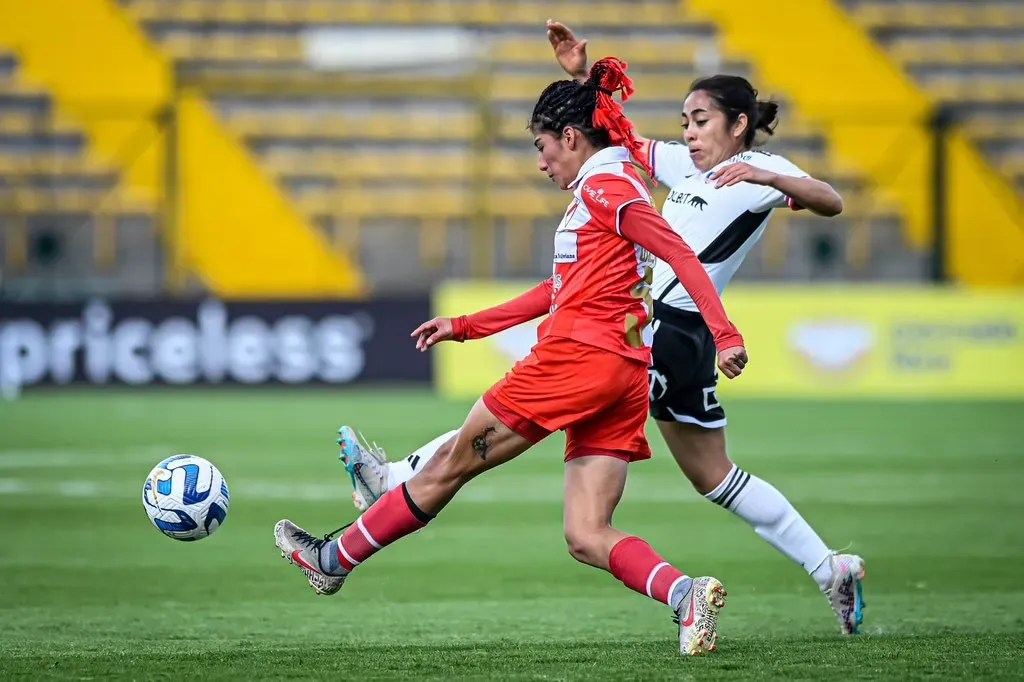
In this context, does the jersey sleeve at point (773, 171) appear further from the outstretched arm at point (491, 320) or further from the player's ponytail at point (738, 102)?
the outstretched arm at point (491, 320)

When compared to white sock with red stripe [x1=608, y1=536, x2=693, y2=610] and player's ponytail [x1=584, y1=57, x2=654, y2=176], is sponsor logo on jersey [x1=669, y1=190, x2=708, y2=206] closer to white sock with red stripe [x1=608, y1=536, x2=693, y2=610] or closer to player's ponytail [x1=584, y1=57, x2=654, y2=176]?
player's ponytail [x1=584, y1=57, x2=654, y2=176]

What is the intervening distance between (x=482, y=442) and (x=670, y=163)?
172 cm

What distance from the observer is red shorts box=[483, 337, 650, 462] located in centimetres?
500

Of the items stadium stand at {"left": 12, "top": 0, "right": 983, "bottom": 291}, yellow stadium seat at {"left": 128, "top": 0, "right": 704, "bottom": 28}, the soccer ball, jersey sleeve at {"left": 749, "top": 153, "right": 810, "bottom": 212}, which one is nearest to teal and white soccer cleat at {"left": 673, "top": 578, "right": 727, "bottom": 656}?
jersey sleeve at {"left": 749, "top": 153, "right": 810, "bottom": 212}

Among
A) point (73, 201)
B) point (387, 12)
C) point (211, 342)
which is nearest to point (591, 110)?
point (211, 342)

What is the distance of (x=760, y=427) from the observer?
1466 cm

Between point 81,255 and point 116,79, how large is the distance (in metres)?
4.05

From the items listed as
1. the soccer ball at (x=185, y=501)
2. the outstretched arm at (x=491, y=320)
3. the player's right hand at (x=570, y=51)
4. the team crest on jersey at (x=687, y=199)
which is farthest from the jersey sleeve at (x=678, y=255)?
the soccer ball at (x=185, y=501)

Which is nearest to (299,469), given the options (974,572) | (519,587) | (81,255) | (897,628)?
(519,587)

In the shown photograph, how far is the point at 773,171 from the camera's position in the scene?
560cm

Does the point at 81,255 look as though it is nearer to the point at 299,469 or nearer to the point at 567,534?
the point at 299,469

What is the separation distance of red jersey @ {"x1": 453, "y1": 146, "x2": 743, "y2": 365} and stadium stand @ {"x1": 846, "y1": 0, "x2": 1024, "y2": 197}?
832 inches

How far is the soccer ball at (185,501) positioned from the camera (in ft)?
18.7

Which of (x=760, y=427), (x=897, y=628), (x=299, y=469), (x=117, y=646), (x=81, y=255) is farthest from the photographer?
(x=81, y=255)
